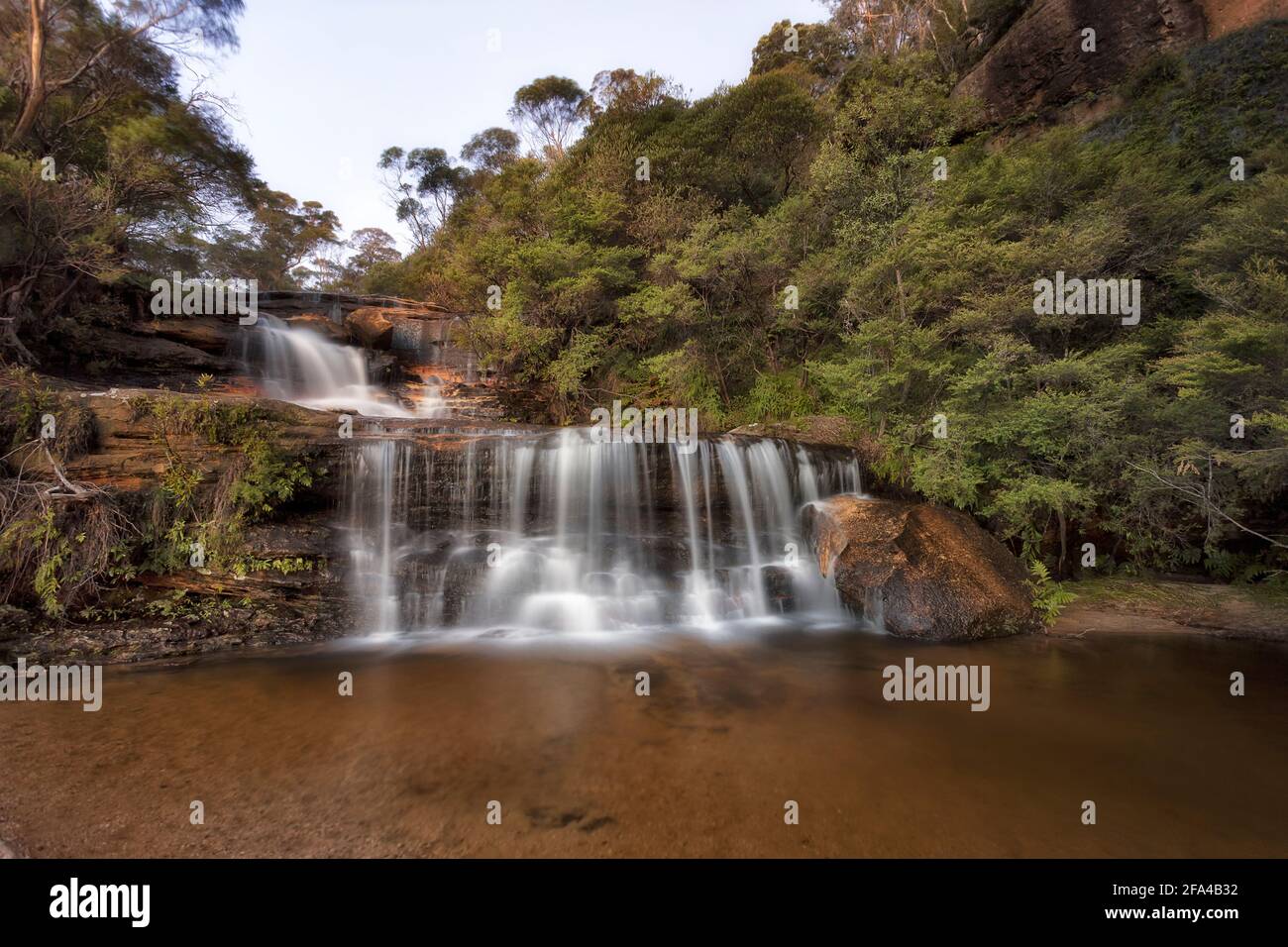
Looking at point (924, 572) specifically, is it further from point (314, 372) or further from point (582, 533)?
point (314, 372)

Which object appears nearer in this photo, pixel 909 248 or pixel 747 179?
pixel 909 248

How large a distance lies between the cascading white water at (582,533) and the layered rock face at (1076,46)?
17.4 m

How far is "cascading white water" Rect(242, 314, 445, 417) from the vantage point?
14.2 meters

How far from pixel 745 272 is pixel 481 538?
947cm

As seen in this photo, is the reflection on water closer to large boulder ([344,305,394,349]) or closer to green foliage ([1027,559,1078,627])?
green foliage ([1027,559,1078,627])

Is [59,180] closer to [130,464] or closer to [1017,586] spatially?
[130,464]

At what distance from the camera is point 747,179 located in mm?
16141

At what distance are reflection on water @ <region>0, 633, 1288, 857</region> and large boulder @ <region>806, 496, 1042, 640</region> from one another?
0.85 meters

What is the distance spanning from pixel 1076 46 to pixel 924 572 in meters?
20.7

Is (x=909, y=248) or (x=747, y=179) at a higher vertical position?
(x=747, y=179)

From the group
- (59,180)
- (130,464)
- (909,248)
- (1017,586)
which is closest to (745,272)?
(909,248)

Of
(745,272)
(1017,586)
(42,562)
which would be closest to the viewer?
(42,562)

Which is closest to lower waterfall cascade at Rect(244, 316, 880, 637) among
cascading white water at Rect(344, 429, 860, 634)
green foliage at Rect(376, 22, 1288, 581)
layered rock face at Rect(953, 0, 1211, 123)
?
cascading white water at Rect(344, 429, 860, 634)

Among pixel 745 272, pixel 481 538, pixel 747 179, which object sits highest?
pixel 747 179
